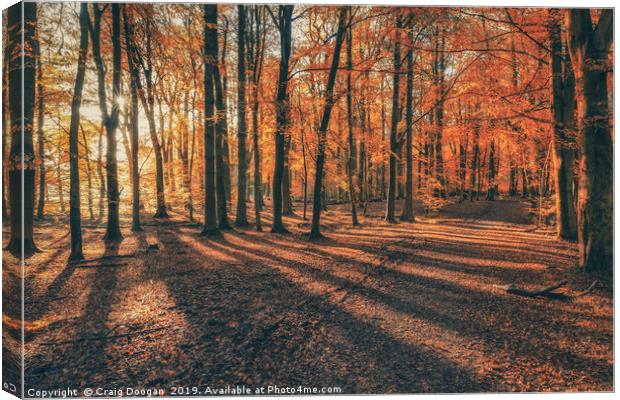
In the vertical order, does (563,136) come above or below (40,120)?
above

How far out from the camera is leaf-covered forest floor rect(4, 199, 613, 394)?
2.76 metres

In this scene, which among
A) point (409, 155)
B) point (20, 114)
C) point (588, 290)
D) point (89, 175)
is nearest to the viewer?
point (588, 290)

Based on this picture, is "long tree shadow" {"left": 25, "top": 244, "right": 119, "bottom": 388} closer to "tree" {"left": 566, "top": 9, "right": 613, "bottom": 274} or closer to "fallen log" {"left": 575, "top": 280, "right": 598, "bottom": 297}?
"fallen log" {"left": 575, "top": 280, "right": 598, "bottom": 297}

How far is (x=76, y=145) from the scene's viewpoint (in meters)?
A: 5.39

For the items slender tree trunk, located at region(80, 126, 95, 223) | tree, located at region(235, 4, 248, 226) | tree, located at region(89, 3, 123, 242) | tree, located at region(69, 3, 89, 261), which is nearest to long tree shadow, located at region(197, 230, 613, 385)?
tree, located at region(69, 3, 89, 261)

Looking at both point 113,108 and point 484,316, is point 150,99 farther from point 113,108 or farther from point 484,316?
point 484,316

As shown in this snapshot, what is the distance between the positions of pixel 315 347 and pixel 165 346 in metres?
1.43

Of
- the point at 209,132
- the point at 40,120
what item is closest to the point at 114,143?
the point at 209,132

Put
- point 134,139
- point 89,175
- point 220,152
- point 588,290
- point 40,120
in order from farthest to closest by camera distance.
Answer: point 220,152 → point 134,139 → point 89,175 → point 40,120 → point 588,290

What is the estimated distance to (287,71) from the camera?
884cm

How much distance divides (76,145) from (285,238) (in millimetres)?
5454

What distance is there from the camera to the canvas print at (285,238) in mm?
2855

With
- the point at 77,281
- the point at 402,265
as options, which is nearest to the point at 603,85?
the point at 402,265

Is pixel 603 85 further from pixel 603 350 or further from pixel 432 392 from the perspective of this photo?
pixel 432 392
